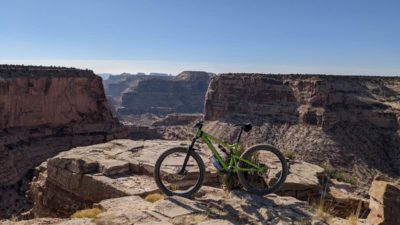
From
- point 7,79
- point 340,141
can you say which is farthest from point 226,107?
point 7,79

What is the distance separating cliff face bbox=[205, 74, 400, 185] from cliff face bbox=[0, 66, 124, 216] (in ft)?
67.5

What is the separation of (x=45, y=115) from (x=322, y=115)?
3256 cm

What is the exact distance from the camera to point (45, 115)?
45031 millimetres

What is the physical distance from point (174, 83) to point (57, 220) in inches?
5481

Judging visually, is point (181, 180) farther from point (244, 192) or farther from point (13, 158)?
point (13, 158)

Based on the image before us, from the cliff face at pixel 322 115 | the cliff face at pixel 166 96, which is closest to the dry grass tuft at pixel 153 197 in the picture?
the cliff face at pixel 322 115

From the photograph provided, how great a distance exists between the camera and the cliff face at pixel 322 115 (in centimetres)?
4947

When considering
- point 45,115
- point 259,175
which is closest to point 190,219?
point 259,175

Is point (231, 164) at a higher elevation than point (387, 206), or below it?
higher

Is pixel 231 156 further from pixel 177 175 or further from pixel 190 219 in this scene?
pixel 190 219

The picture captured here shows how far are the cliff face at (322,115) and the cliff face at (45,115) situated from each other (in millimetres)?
20581

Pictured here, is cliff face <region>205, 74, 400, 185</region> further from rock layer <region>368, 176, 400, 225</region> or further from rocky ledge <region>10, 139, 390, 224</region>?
rock layer <region>368, 176, 400, 225</region>

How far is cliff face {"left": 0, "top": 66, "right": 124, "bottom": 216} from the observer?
3905 centimetres

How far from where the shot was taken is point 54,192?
525 inches
